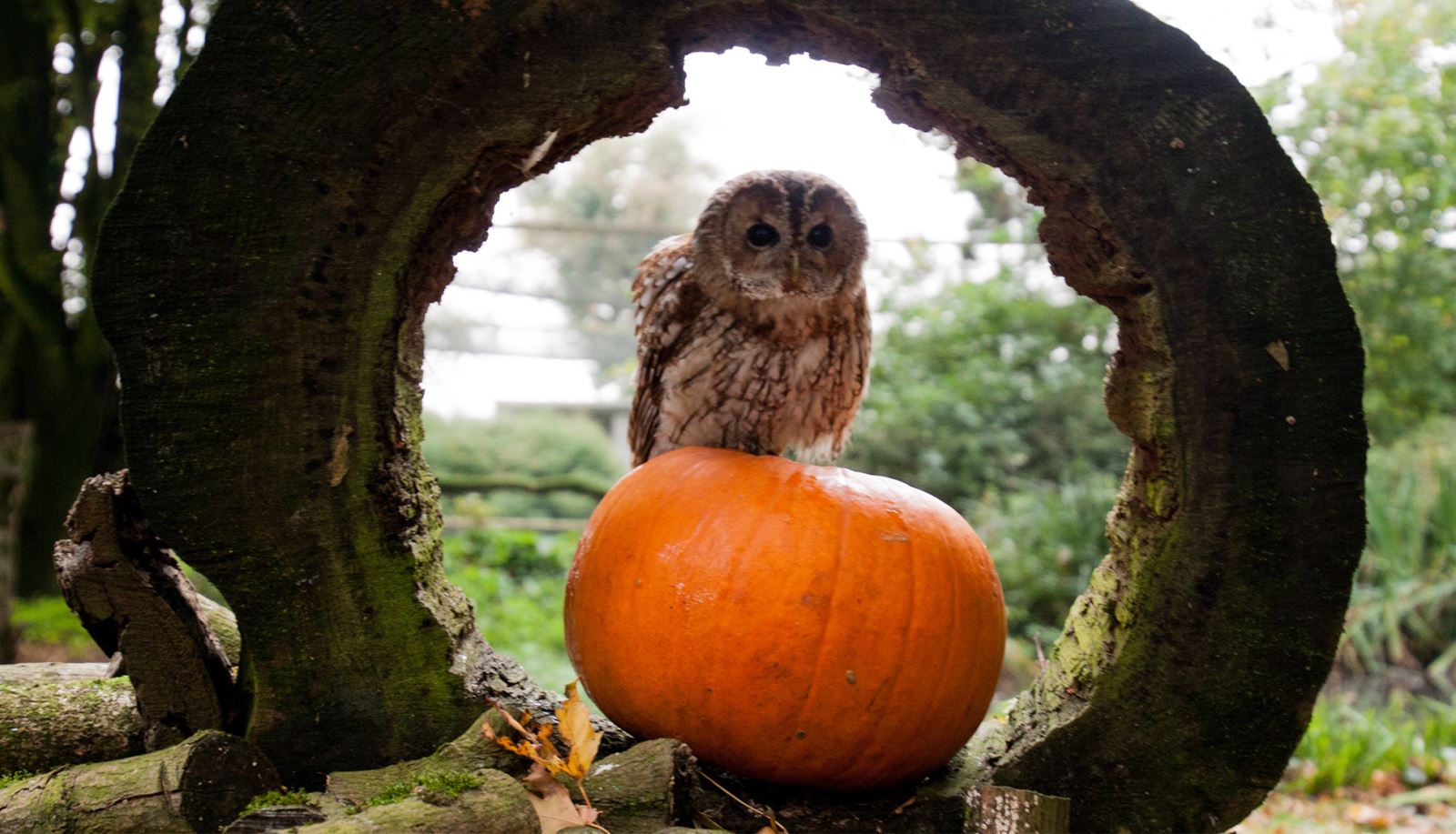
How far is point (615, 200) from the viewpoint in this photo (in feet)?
41.2

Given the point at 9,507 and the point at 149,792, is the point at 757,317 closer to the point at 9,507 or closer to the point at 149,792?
the point at 149,792

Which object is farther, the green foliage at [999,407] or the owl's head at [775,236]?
the green foliage at [999,407]

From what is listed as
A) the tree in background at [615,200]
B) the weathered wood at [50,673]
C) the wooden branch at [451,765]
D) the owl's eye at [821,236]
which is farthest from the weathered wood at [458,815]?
the tree in background at [615,200]

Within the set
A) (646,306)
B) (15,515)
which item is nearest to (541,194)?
(15,515)

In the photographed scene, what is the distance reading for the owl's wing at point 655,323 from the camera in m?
2.76

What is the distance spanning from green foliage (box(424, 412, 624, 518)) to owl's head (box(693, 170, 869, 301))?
9213 millimetres

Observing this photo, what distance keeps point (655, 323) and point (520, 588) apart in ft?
22.0

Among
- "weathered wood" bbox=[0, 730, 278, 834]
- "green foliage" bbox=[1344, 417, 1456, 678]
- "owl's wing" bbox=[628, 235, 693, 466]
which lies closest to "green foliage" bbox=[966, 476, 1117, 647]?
"green foliage" bbox=[1344, 417, 1456, 678]

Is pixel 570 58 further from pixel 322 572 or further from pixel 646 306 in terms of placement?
pixel 646 306

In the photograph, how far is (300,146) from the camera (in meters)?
1.58

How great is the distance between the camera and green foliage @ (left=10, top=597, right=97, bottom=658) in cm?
567

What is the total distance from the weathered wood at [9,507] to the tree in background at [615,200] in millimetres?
6128

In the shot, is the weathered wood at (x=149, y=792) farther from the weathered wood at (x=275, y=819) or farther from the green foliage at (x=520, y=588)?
the green foliage at (x=520, y=588)

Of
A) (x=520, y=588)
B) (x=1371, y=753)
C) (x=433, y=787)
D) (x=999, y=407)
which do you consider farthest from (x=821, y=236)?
(x=520, y=588)
